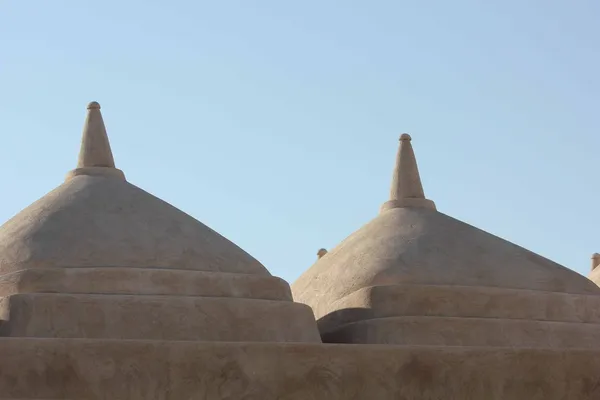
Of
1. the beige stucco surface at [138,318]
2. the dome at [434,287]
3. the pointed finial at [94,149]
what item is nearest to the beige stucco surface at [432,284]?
the dome at [434,287]

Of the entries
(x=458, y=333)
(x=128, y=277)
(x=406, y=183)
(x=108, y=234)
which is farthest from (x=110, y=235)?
(x=406, y=183)

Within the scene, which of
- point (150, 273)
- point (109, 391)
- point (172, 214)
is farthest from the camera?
point (172, 214)

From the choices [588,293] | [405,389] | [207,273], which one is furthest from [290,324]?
[588,293]

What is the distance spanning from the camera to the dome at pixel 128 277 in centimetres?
1586

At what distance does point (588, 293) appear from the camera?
Result: 2034cm

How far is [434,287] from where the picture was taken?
61.7 ft

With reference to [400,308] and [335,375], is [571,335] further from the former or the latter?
[335,375]

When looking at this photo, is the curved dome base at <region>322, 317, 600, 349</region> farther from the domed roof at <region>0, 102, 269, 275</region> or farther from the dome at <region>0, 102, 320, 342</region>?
the domed roof at <region>0, 102, 269, 275</region>

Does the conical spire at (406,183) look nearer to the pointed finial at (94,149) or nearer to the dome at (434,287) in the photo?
the dome at (434,287)

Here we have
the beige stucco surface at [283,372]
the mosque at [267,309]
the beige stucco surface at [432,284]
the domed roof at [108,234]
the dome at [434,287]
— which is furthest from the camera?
the beige stucco surface at [432,284]

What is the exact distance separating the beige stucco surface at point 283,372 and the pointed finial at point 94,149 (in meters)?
5.46

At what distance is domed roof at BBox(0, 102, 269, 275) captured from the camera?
17078 mm

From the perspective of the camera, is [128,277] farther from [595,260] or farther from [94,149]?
[595,260]

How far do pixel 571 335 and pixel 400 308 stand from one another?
8.71 ft
